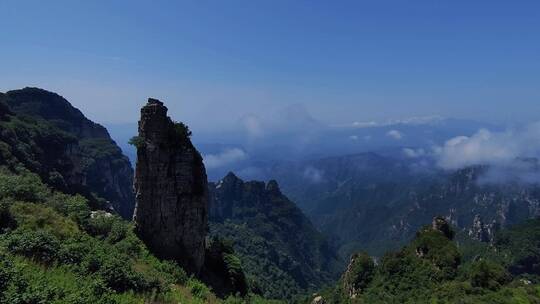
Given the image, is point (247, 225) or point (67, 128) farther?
point (247, 225)

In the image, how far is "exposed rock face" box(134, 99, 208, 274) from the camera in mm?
32625

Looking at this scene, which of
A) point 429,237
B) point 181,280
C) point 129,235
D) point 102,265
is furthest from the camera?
point 429,237

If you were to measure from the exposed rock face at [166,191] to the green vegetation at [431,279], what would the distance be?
27.4 metres

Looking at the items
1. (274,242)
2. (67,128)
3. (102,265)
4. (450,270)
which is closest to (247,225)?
(274,242)

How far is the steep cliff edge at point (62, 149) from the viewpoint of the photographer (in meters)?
66.6

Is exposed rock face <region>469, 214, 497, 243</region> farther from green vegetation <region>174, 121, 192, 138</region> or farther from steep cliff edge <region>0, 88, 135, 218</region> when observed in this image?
green vegetation <region>174, 121, 192, 138</region>

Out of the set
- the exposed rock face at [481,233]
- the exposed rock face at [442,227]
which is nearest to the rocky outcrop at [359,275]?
the exposed rock face at [442,227]

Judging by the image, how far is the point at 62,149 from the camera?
8431cm

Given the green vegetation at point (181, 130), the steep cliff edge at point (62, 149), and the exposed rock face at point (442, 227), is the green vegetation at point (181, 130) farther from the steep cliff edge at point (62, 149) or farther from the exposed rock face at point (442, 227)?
the exposed rock face at point (442, 227)

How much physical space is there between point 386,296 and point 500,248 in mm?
73166

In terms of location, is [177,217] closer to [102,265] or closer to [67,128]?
[102,265]

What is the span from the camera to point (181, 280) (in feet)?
88.8

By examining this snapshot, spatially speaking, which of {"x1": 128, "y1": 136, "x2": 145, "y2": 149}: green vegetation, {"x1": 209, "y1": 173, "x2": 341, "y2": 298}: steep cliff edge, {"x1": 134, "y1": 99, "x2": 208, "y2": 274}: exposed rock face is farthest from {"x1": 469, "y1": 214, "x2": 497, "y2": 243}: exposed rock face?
{"x1": 128, "y1": 136, "x2": 145, "y2": 149}: green vegetation

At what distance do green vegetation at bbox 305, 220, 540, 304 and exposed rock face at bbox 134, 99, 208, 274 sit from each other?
27435 millimetres
